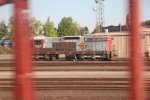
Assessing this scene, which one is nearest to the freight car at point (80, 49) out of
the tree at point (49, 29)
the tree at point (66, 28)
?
the tree at point (49, 29)

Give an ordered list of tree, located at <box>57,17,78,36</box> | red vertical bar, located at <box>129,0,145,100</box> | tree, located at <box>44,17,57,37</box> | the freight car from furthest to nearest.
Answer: tree, located at <box>57,17,78,36</box> < tree, located at <box>44,17,57,37</box> < the freight car < red vertical bar, located at <box>129,0,145,100</box>

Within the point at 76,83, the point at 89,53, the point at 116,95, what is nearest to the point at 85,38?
the point at 89,53

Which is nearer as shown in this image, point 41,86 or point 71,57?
point 41,86

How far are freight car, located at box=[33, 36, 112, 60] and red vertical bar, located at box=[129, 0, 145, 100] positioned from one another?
38858 millimetres

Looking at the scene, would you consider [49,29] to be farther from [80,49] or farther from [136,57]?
[136,57]

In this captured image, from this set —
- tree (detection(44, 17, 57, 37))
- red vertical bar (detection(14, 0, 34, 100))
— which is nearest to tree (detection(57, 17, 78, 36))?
tree (detection(44, 17, 57, 37))

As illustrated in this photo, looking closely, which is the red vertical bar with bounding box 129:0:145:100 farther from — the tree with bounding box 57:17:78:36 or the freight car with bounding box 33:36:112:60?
the tree with bounding box 57:17:78:36

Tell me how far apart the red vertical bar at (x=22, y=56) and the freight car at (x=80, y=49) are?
38886mm

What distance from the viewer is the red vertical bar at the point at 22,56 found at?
195 cm

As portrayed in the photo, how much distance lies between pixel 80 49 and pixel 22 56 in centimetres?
3993

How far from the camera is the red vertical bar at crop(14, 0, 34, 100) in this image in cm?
195

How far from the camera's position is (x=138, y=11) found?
192 cm

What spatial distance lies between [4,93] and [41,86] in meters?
1.59

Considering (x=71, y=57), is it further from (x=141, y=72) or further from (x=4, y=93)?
(x=141, y=72)
